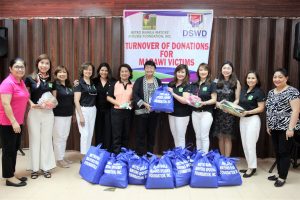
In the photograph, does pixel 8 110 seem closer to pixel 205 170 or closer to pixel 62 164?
pixel 62 164

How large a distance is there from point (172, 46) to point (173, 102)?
1043mm

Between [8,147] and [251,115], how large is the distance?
304cm

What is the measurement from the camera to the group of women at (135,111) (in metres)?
3.76

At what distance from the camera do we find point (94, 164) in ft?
12.4

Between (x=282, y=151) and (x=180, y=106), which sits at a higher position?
(x=180, y=106)

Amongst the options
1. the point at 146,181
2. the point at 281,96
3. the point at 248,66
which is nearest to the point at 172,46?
the point at 248,66

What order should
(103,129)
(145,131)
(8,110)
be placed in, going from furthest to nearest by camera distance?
(103,129) < (145,131) < (8,110)

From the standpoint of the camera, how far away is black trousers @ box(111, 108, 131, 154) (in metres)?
4.54

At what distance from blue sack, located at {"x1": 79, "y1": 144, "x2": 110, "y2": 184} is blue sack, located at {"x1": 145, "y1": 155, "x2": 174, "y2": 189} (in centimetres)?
58

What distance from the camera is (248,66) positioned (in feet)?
16.4

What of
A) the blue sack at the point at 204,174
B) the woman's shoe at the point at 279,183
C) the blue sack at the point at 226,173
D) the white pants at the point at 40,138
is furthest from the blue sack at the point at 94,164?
the woman's shoe at the point at 279,183

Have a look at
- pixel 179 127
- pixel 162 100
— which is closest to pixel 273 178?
pixel 179 127

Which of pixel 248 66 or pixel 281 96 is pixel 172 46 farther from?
pixel 281 96

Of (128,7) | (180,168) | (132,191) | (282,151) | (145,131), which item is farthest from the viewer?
(128,7)
